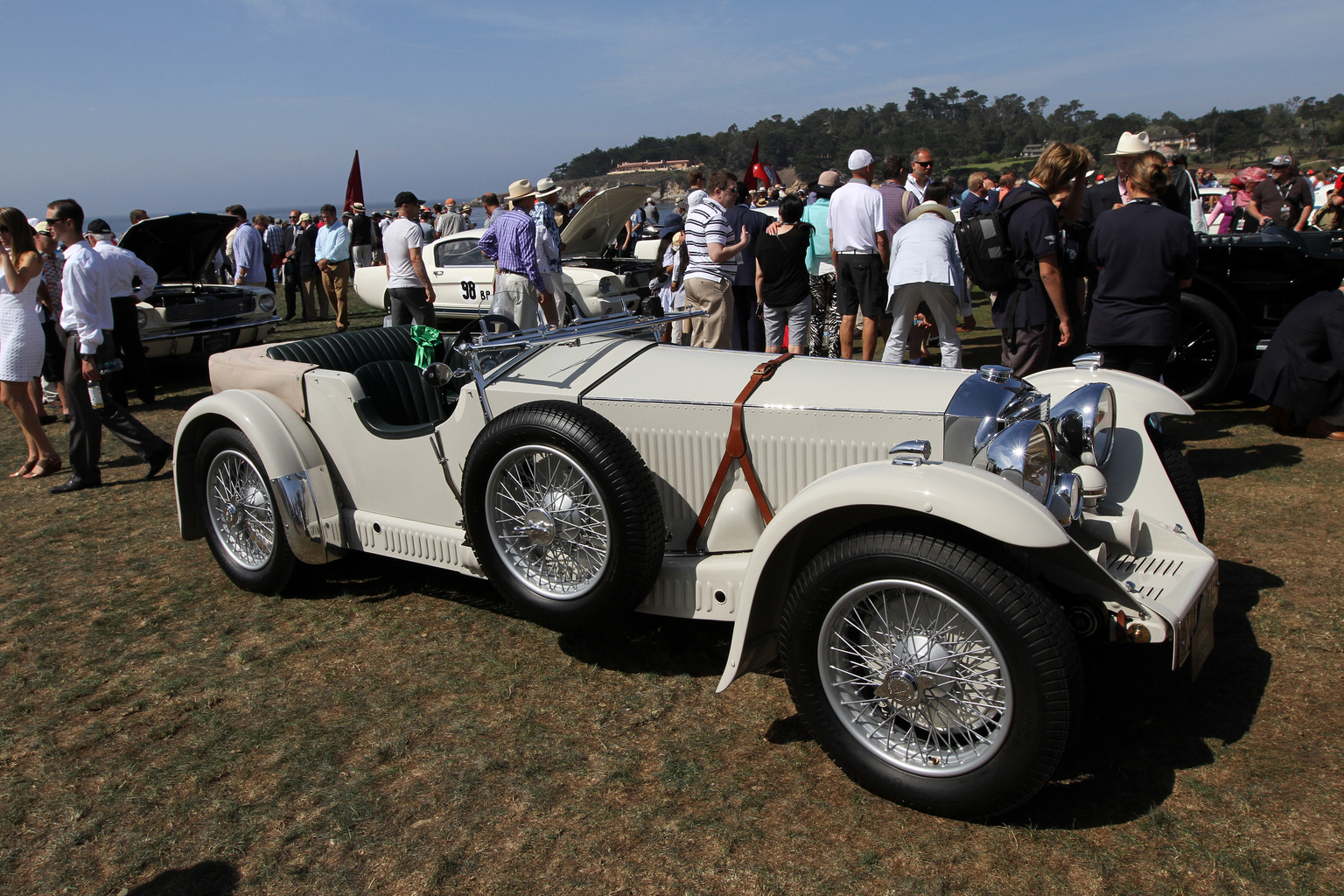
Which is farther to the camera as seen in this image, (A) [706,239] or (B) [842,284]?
(B) [842,284]

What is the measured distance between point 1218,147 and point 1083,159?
7056cm

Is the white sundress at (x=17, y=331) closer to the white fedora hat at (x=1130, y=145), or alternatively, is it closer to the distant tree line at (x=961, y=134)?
the white fedora hat at (x=1130, y=145)

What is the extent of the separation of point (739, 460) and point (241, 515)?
2.66m

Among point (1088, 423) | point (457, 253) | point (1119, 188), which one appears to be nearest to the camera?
point (1088, 423)

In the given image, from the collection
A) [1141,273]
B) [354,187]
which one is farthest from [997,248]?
[354,187]

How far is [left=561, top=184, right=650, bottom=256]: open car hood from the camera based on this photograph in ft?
34.3

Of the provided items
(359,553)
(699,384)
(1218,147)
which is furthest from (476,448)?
(1218,147)

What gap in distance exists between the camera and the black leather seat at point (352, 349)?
4.51m

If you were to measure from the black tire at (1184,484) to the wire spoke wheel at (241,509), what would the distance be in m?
3.84

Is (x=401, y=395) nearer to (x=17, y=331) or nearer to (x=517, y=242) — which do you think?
(x=17, y=331)

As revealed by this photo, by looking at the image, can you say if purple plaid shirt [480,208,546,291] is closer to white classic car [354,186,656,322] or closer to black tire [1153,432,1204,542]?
white classic car [354,186,656,322]

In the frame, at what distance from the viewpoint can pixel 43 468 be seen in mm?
6621

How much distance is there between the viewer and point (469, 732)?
3.07m

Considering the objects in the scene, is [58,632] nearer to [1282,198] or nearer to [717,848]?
[717,848]
